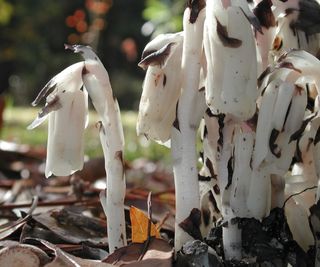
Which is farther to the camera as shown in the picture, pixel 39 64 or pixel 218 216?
pixel 39 64

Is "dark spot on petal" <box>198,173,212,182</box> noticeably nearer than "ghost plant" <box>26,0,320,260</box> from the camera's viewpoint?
No

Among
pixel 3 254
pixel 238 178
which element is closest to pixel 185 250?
pixel 238 178

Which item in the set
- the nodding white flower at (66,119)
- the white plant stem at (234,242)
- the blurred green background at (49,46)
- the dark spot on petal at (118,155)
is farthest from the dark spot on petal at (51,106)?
the blurred green background at (49,46)

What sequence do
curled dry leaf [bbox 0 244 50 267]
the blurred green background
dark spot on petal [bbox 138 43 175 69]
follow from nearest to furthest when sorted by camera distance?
1. curled dry leaf [bbox 0 244 50 267]
2. dark spot on petal [bbox 138 43 175 69]
3. the blurred green background

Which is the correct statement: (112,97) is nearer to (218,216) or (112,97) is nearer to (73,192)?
(218,216)

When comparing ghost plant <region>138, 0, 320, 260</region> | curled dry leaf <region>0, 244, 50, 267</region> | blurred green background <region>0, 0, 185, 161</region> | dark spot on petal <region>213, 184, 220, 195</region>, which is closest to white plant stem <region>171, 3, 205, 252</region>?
ghost plant <region>138, 0, 320, 260</region>

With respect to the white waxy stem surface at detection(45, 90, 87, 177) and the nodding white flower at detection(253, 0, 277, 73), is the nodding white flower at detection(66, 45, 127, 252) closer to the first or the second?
the white waxy stem surface at detection(45, 90, 87, 177)
